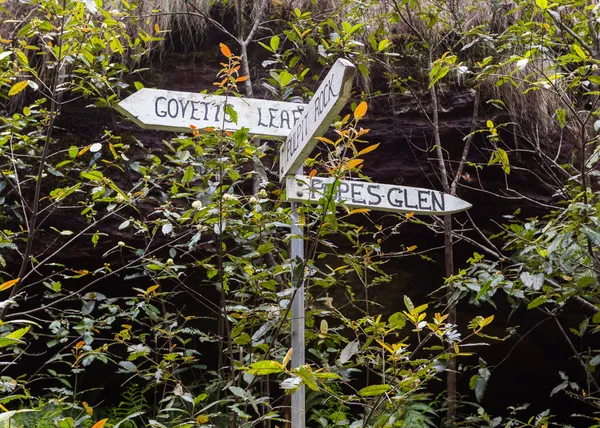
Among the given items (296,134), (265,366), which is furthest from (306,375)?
(296,134)

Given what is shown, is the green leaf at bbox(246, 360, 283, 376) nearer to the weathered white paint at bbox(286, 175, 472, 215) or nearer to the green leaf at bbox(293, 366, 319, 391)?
the green leaf at bbox(293, 366, 319, 391)

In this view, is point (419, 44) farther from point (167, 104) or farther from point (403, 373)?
point (403, 373)

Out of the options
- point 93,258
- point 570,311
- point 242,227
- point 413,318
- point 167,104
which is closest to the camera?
point 413,318

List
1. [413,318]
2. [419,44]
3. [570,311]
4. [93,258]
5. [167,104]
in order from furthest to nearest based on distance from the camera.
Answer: [570,311] → [419,44] → [93,258] → [167,104] → [413,318]

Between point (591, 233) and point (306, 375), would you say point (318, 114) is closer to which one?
point (306, 375)

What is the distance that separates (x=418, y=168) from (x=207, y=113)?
2.15 m

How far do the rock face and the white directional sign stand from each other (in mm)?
1562

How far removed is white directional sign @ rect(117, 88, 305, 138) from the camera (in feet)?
6.63

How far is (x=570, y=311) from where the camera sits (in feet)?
13.8

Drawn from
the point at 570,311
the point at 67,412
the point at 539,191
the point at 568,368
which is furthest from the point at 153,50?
the point at 568,368

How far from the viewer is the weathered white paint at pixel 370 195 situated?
183 cm

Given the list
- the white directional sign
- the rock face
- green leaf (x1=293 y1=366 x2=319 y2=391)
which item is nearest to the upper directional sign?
the white directional sign

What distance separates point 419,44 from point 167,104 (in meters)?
2.38

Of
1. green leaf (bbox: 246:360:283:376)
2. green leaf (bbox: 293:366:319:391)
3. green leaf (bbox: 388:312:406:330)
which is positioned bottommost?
green leaf (bbox: 293:366:319:391)
